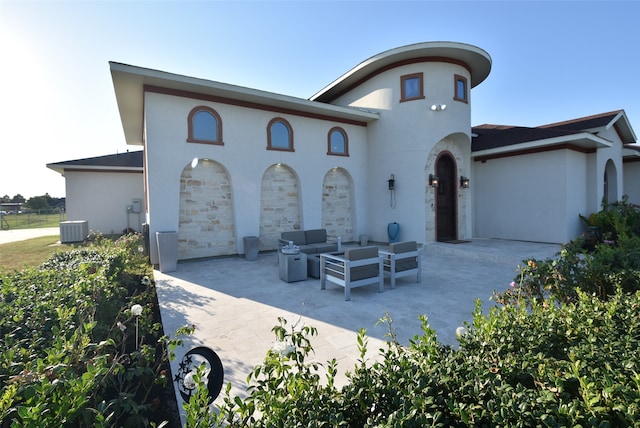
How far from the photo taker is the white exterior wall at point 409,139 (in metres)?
10.9

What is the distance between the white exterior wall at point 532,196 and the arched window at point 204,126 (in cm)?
1094

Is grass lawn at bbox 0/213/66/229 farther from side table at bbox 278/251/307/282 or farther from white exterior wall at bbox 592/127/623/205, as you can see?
white exterior wall at bbox 592/127/623/205

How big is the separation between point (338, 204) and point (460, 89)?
6.57 meters

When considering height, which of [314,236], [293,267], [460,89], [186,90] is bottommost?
[293,267]

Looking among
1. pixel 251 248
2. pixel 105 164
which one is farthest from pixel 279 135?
pixel 105 164

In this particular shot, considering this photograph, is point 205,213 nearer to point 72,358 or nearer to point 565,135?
→ point 72,358

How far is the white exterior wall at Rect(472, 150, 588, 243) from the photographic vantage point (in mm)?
10570

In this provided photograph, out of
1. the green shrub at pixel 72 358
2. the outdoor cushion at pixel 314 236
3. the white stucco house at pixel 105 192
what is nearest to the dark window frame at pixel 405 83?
the outdoor cushion at pixel 314 236

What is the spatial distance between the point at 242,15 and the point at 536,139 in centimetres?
1054

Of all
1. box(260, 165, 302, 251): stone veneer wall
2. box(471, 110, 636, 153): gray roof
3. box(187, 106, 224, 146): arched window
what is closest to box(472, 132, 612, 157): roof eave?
box(471, 110, 636, 153): gray roof

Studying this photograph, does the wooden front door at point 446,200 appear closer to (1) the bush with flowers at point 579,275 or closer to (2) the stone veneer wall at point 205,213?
(1) the bush with flowers at point 579,275

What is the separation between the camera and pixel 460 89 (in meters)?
11.3

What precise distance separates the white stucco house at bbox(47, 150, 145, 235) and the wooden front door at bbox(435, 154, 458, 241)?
50.4ft

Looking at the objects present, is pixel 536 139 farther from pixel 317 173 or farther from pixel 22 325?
pixel 22 325
